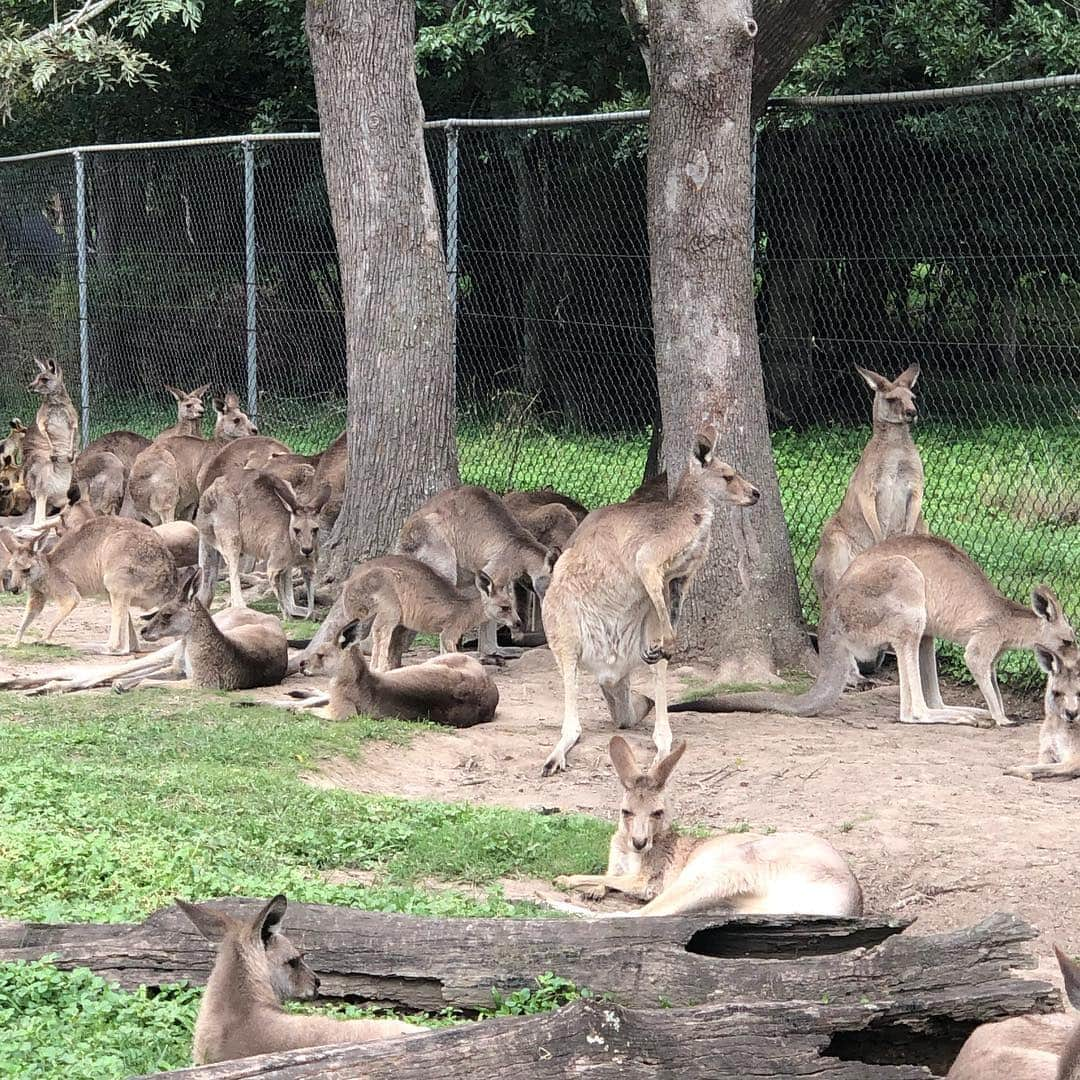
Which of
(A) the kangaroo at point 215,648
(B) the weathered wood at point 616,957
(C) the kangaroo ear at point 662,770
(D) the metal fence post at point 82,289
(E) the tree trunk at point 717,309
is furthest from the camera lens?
(D) the metal fence post at point 82,289

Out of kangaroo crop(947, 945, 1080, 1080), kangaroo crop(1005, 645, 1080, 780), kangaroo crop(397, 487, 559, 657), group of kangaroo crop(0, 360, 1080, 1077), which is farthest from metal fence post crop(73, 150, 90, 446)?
kangaroo crop(947, 945, 1080, 1080)

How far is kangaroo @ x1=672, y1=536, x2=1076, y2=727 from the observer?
8.42 meters

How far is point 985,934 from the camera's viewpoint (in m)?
4.12

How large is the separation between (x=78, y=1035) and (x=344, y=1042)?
80 centimetres

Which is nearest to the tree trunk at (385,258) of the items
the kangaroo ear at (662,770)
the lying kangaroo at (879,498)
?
the lying kangaroo at (879,498)

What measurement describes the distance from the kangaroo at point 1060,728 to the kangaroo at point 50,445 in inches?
372

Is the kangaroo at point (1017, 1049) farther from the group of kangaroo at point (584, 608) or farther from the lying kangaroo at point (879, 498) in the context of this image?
the lying kangaroo at point (879, 498)

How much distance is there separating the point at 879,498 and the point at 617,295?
319 centimetres

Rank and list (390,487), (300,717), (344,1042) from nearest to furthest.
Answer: (344,1042)
(300,717)
(390,487)

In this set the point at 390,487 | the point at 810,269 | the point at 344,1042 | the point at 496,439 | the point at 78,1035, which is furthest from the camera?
the point at 496,439

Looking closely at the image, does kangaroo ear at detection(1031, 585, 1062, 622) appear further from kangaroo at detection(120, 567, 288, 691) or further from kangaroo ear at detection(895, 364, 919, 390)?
kangaroo at detection(120, 567, 288, 691)

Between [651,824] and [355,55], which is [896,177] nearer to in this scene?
[355,55]

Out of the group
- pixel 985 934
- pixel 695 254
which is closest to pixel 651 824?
pixel 985 934

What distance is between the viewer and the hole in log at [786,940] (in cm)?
453
